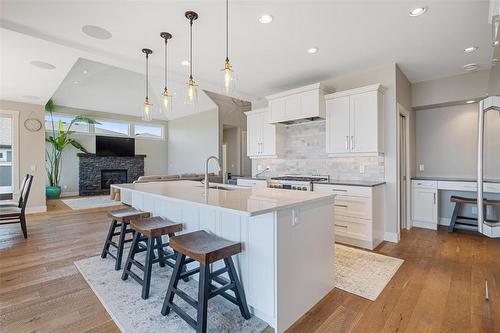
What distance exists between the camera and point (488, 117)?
6.71 feet

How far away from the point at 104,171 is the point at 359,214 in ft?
29.2

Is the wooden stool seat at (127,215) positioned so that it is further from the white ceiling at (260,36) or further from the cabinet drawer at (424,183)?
the cabinet drawer at (424,183)

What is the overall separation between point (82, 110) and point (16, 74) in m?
5.39

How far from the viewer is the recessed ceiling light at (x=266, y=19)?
99.3 inches

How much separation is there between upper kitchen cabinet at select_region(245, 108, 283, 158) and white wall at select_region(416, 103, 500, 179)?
2831 mm

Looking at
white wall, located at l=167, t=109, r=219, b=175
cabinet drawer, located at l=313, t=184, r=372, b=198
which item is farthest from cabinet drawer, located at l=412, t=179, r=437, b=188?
white wall, located at l=167, t=109, r=219, b=175

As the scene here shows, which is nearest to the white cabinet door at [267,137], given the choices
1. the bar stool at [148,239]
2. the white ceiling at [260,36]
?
the white ceiling at [260,36]

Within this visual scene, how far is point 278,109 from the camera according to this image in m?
4.48

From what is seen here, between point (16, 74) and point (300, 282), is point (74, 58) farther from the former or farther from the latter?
point (300, 282)

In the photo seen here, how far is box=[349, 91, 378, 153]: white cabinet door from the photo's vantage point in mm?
3588

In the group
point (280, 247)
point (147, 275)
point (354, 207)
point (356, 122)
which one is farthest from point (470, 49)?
point (147, 275)

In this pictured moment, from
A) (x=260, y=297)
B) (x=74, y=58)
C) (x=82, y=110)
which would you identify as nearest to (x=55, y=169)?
(x=82, y=110)

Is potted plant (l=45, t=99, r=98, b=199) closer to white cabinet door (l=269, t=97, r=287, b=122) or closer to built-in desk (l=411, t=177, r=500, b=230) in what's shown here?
white cabinet door (l=269, t=97, r=287, b=122)

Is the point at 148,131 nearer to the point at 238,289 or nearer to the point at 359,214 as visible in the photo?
the point at 359,214
